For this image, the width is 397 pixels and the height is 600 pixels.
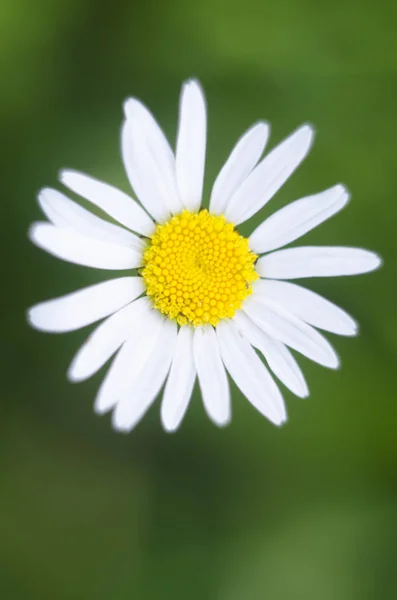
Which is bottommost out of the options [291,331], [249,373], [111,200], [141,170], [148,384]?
[148,384]

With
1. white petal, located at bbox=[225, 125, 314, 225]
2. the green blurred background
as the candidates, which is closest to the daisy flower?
white petal, located at bbox=[225, 125, 314, 225]

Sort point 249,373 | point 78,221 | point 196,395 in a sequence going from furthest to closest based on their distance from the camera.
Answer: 1. point 196,395
2. point 249,373
3. point 78,221

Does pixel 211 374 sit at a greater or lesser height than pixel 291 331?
lesser

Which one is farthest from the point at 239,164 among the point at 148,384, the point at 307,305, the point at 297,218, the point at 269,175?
the point at 148,384

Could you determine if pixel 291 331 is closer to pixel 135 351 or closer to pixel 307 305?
pixel 307 305

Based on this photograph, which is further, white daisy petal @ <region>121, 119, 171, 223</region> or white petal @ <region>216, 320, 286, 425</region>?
white petal @ <region>216, 320, 286, 425</region>

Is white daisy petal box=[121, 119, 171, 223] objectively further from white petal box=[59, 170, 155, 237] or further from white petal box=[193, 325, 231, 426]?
white petal box=[193, 325, 231, 426]
